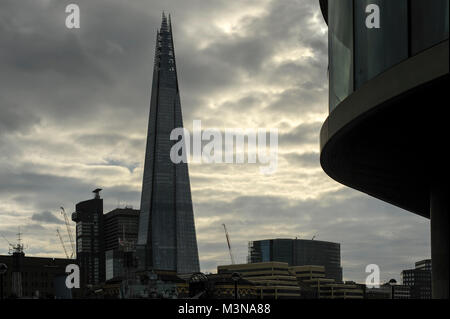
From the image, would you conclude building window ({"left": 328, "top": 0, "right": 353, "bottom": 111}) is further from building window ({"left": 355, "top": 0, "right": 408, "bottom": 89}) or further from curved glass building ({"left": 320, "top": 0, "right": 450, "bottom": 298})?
building window ({"left": 355, "top": 0, "right": 408, "bottom": 89})

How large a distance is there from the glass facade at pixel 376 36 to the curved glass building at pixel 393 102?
4 cm

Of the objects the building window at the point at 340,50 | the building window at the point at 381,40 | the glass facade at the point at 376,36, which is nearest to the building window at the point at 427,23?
the glass facade at the point at 376,36

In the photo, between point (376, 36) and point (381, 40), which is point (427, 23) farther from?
point (376, 36)

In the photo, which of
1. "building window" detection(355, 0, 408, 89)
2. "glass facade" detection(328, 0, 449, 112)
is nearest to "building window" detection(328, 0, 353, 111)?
"glass facade" detection(328, 0, 449, 112)

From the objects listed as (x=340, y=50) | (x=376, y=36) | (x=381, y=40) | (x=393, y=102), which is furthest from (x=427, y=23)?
(x=340, y=50)

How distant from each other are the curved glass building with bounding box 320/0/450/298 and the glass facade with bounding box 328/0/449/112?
0.04m

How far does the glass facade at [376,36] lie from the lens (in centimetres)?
2388

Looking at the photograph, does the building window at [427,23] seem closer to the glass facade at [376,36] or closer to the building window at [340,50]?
the glass facade at [376,36]

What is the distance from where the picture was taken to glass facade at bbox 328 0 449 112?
23875 millimetres
